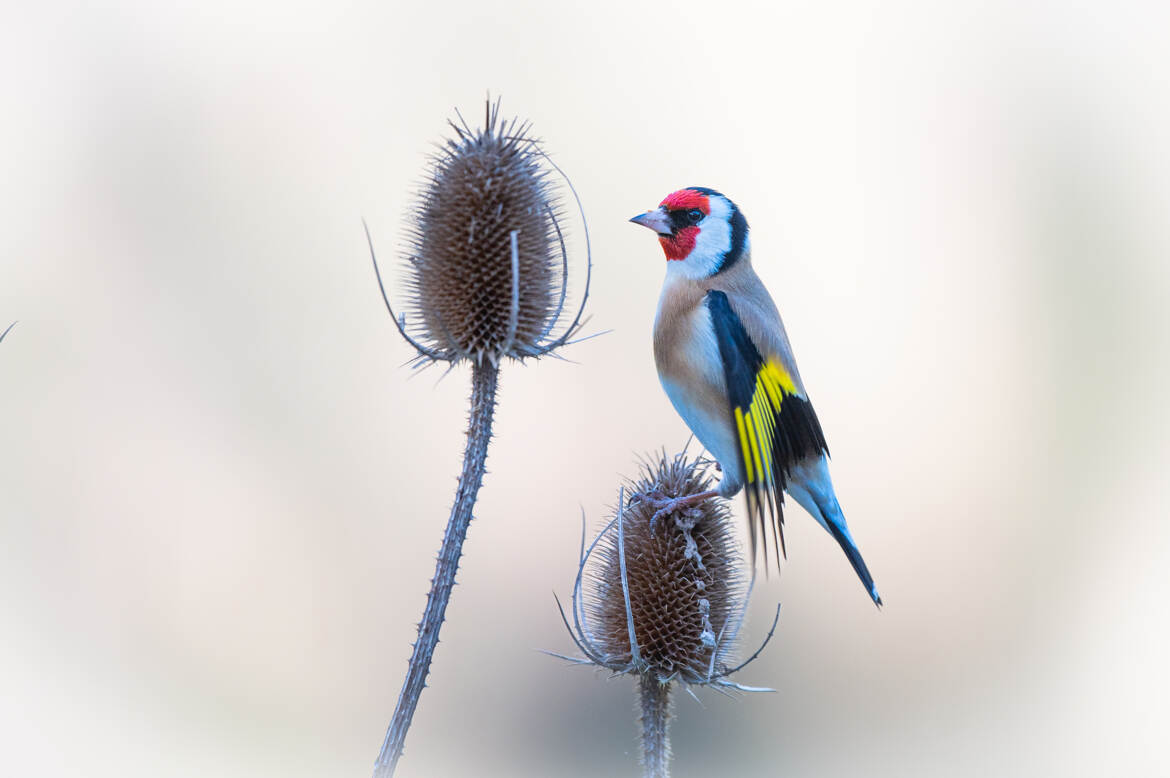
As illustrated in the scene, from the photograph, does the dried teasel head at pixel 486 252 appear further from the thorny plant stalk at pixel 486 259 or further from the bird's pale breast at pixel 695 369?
the bird's pale breast at pixel 695 369

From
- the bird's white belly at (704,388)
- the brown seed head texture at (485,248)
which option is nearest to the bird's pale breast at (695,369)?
the bird's white belly at (704,388)

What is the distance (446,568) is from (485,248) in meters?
1.58

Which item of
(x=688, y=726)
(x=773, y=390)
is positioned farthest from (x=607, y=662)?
(x=688, y=726)

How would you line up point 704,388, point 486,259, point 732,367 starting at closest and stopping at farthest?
1. point 486,259
2. point 732,367
3. point 704,388

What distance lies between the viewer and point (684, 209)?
6.07 m

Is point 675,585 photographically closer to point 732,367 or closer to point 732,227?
point 732,367

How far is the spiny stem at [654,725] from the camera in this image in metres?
4.74

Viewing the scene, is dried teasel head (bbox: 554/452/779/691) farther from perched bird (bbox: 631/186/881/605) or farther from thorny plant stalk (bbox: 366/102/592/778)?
thorny plant stalk (bbox: 366/102/592/778)

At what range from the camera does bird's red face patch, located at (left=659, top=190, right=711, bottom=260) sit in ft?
19.8

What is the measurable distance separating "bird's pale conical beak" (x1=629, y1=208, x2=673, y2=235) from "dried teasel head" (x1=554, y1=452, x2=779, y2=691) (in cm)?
150

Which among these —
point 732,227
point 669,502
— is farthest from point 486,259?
point 732,227

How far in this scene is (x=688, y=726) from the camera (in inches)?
535

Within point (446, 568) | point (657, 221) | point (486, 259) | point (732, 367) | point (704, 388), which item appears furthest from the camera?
point (657, 221)

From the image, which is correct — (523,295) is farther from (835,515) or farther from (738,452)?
(835,515)
